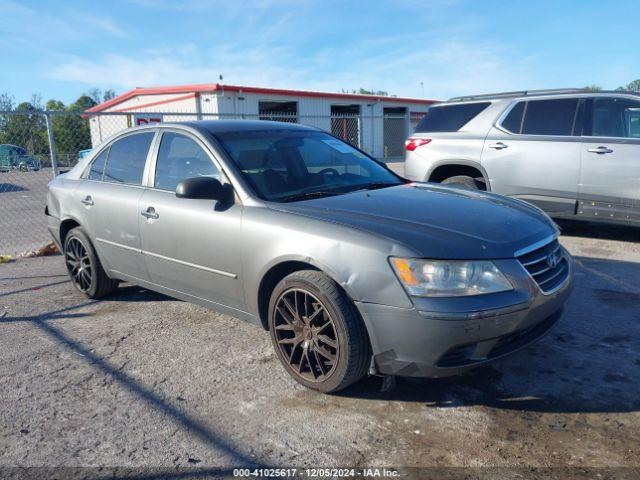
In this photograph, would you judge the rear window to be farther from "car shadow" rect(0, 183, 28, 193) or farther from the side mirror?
"car shadow" rect(0, 183, 28, 193)

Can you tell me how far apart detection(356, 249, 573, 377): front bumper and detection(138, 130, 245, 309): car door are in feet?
3.83

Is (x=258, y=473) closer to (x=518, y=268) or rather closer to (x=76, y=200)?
(x=518, y=268)

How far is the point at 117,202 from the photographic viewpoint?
4.50 metres

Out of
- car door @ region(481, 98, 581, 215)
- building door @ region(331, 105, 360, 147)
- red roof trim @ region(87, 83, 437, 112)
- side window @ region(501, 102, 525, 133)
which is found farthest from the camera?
building door @ region(331, 105, 360, 147)

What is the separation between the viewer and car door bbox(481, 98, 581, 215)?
6555 millimetres

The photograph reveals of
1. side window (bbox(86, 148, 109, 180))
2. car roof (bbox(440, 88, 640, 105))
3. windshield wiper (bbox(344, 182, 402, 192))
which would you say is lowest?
windshield wiper (bbox(344, 182, 402, 192))

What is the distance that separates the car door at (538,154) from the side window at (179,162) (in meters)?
4.46

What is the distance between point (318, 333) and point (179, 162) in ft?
6.29

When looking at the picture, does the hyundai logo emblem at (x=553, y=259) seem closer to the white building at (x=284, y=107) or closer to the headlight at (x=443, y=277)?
the headlight at (x=443, y=277)

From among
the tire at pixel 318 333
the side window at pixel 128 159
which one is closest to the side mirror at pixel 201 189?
the tire at pixel 318 333

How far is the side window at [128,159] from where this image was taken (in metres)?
4.48

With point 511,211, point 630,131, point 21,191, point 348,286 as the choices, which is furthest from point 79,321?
point 630,131

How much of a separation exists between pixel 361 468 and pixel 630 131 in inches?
220

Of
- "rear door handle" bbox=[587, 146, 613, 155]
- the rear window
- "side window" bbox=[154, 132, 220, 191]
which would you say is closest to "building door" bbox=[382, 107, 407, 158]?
the rear window
